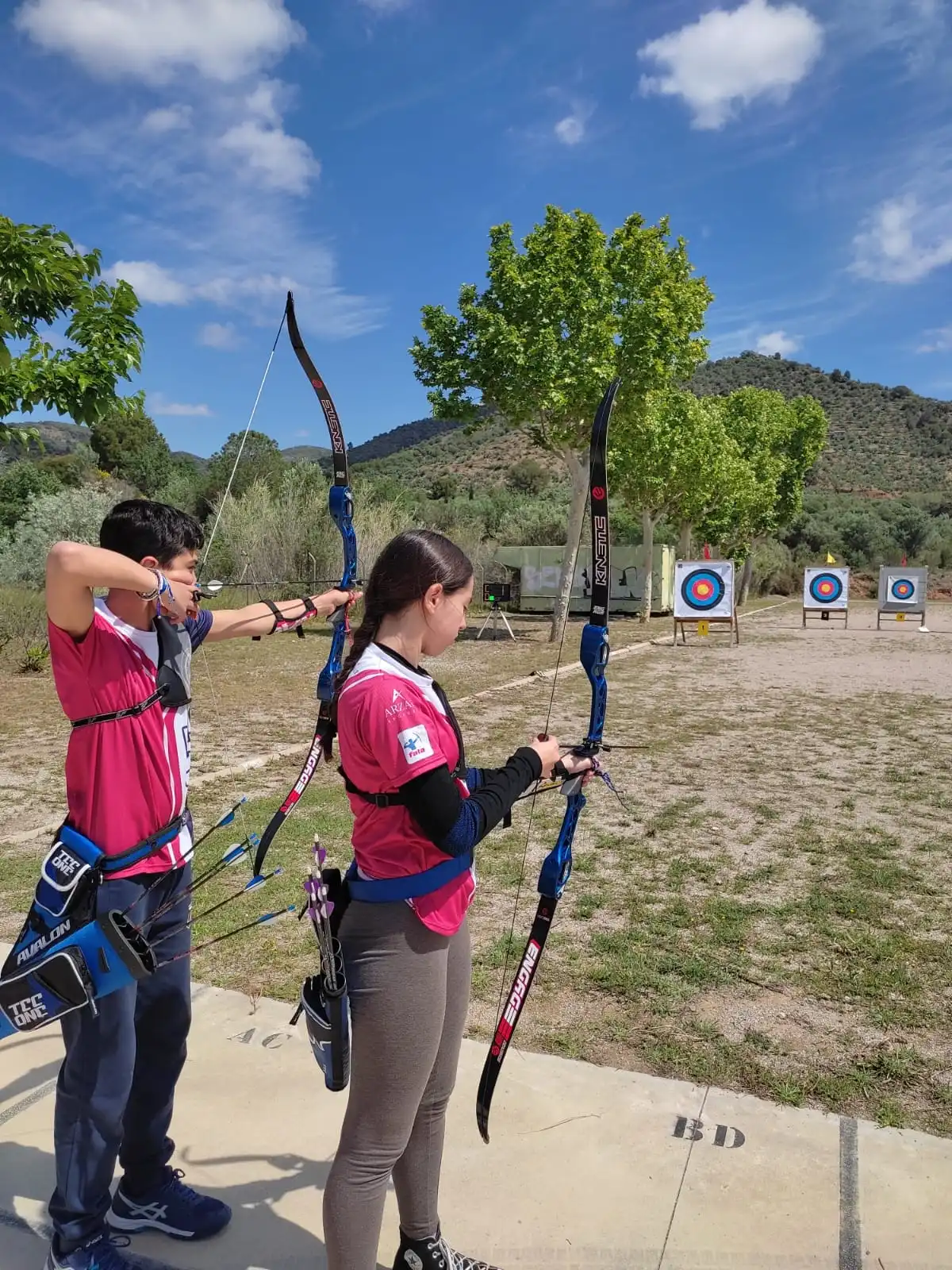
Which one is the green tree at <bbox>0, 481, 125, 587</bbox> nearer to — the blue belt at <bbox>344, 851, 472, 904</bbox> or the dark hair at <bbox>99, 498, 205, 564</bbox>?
the dark hair at <bbox>99, 498, 205, 564</bbox>

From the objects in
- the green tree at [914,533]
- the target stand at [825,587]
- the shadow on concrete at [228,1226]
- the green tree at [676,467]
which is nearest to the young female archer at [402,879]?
the shadow on concrete at [228,1226]

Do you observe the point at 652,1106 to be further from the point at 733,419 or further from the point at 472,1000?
the point at 733,419

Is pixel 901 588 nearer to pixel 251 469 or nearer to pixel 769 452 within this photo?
pixel 769 452

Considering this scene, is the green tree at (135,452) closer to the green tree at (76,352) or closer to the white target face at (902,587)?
the white target face at (902,587)

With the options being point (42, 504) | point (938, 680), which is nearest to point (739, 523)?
point (938, 680)

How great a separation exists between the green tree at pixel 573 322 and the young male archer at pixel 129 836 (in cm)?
1242

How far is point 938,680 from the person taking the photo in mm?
11359

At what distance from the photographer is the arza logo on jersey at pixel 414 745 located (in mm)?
1471

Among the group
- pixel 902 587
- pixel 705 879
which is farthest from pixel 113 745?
pixel 902 587

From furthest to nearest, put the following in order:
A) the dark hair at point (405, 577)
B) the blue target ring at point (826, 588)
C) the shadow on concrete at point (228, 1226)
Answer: the blue target ring at point (826, 588), the shadow on concrete at point (228, 1226), the dark hair at point (405, 577)

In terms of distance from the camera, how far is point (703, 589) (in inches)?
701

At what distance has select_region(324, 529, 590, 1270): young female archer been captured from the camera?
1497 millimetres

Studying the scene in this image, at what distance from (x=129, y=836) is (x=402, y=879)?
2.09 feet

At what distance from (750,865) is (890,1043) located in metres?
1.72
